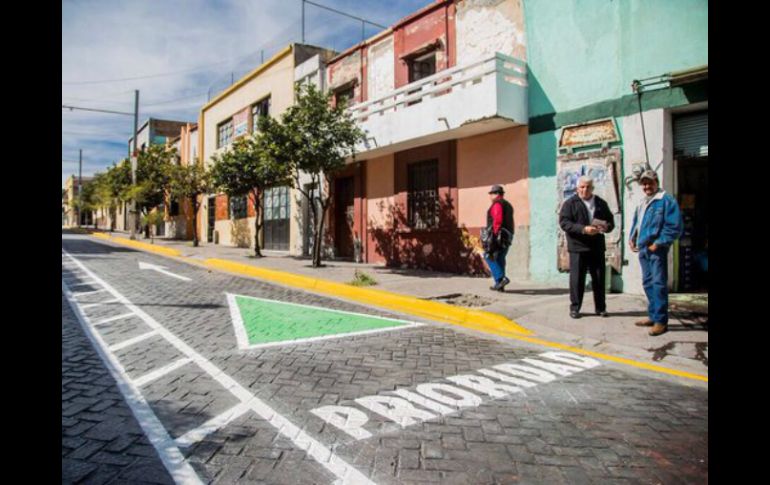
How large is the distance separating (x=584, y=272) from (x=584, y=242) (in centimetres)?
43

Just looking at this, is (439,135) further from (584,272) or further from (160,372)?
(160,372)

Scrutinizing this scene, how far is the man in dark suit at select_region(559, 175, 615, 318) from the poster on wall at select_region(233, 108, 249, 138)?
762 inches

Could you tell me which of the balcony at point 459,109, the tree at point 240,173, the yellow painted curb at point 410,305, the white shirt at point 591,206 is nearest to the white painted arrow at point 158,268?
the yellow painted curb at point 410,305

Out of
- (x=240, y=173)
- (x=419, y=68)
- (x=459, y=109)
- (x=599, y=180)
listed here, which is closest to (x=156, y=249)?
(x=240, y=173)

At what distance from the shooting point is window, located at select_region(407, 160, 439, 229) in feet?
41.0

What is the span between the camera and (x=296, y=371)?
4117 mm

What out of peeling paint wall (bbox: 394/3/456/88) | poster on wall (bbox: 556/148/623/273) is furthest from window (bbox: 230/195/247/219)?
poster on wall (bbox: 556/148/623/273)

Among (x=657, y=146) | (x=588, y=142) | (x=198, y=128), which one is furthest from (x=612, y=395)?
(x=198, y=128)

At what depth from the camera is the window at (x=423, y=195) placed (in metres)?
12.5

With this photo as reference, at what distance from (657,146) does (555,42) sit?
10.8ft

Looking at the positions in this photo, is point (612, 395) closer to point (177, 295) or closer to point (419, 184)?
point (177, 295)

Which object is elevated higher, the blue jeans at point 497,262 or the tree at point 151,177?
the tree at point 151,177

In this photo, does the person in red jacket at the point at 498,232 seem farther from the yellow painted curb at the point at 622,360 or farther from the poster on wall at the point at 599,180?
the yellow painted curb at the point at 622,360

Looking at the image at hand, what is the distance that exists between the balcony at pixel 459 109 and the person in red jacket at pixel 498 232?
Answer: 2.43 meters
